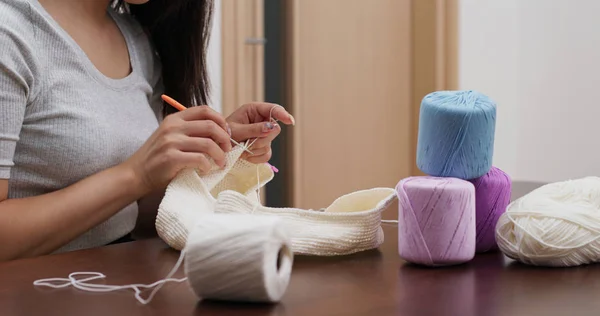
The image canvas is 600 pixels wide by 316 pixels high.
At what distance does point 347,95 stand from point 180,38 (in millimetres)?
1492

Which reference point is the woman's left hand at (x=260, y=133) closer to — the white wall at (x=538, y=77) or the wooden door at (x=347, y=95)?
the wooden door at (x=347, y=95)

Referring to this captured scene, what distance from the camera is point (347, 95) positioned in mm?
2754

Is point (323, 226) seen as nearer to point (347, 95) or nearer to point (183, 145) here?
point (183, 145)

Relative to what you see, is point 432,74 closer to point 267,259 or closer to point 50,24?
point 50,24

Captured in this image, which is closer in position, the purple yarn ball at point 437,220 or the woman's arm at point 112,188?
the purple yarn ball at point 437,220

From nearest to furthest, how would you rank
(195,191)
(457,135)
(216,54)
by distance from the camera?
1. (457,135)
2. (195,191)
3. (216,54)

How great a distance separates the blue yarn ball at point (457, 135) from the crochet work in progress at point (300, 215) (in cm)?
8

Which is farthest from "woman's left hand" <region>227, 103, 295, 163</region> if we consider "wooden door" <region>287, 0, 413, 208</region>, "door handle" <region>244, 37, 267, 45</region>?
"wooden door" <region>287, 0, 413, 208</region>

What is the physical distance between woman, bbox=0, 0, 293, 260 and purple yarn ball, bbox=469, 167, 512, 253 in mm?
287

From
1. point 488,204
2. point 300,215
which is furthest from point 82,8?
point 488,204

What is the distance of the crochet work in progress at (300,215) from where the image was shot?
74cm

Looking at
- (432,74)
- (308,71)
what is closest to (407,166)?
(432,74)

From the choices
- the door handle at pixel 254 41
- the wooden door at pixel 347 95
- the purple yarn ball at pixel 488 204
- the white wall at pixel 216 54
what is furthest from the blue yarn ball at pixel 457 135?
the wooden door at pixel 347 95

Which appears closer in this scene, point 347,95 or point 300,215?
point 300,215
